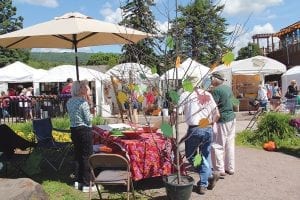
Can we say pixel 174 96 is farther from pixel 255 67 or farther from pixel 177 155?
pixel 255 67

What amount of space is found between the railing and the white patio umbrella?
243 inches

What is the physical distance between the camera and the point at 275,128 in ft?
35.2

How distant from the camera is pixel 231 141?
7.21m

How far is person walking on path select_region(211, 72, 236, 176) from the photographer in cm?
693

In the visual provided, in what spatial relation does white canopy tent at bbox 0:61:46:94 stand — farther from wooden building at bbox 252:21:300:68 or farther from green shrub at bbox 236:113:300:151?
wooden building at bbox 252:21:300:68

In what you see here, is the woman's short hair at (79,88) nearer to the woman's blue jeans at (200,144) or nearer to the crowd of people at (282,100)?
the woman's blue jeans at (200,144)

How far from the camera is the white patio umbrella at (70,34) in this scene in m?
6.44

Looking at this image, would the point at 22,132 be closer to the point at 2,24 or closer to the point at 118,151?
the point at 118,151

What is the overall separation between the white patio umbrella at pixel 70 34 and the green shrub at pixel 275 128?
448 centimetres

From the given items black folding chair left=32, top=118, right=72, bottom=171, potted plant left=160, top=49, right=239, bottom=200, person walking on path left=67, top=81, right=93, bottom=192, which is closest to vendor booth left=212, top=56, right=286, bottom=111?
black folding chair left=32, top=118, right=72, bottom=171

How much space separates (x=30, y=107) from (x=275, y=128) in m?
9.21

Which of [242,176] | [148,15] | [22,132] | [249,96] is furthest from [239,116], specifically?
[148,15]

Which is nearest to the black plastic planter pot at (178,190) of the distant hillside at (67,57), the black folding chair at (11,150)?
the black folding chair at (11,150)

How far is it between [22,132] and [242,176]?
6301 millimetres
